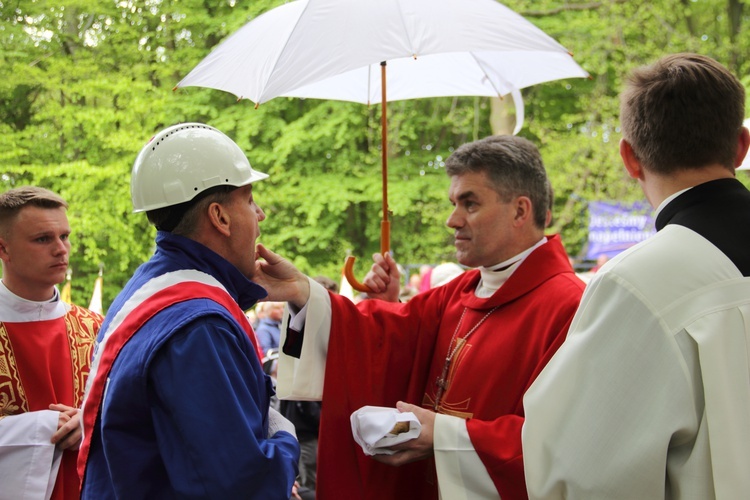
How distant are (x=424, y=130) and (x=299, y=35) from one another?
47.9ft

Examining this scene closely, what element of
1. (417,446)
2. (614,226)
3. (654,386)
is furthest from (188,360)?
(614,226)

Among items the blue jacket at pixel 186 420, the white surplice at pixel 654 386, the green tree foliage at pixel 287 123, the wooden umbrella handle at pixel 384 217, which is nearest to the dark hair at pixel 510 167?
the wooden umbrella handle at pixel 384 217

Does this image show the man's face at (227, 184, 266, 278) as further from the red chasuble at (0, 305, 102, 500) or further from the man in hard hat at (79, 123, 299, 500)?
the red chasuble at (0, 305, 102, 500)

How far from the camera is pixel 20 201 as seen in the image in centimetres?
371

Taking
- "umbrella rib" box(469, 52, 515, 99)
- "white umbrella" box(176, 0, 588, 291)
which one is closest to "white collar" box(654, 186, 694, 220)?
"white umbrella" box(176, 0, 588, 291)

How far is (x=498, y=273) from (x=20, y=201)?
2.18 meters

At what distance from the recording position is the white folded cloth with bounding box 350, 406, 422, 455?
2.67 metres

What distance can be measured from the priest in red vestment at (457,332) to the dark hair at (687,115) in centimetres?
104

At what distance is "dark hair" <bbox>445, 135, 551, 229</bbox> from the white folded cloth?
99cm

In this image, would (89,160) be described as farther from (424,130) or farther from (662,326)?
(662,326)

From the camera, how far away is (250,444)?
2.08m

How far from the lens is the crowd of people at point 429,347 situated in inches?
72.4

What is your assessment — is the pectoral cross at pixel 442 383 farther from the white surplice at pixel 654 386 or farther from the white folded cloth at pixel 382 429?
the white surplice at pixel 654 386

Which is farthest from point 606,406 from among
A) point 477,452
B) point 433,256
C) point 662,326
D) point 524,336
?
point 433,256
